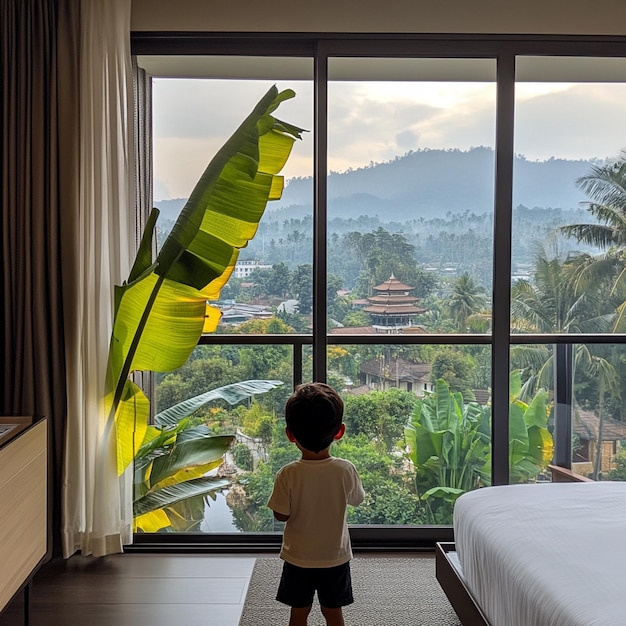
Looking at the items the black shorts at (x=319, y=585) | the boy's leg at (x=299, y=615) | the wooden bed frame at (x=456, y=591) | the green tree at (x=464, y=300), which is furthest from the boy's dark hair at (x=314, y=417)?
the green tree at (x=464, y=300)

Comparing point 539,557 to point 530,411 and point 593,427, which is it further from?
point 593,427

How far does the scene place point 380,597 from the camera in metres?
2.95

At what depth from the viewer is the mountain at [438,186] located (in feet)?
11.5

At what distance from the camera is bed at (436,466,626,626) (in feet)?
5.73

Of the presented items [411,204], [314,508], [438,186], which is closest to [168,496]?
[314,508]

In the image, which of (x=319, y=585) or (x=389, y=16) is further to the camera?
(x=389, y=16)

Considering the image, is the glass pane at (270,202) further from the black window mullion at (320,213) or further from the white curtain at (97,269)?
the white curtain at (97,269)

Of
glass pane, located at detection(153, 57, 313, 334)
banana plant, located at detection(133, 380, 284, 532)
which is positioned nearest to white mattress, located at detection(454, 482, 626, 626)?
banana plant, located at detection(133, 380, 284, 532)

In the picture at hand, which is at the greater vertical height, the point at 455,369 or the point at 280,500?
the point at 455,369

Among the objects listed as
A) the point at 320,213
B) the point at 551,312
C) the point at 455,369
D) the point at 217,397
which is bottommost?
the point at 217,397

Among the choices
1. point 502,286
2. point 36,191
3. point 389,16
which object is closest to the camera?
point 36,191

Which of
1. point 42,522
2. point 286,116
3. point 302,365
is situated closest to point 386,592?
point 302,365

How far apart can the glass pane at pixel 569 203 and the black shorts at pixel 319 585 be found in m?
1.69

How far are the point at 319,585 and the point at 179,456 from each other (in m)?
1.32
